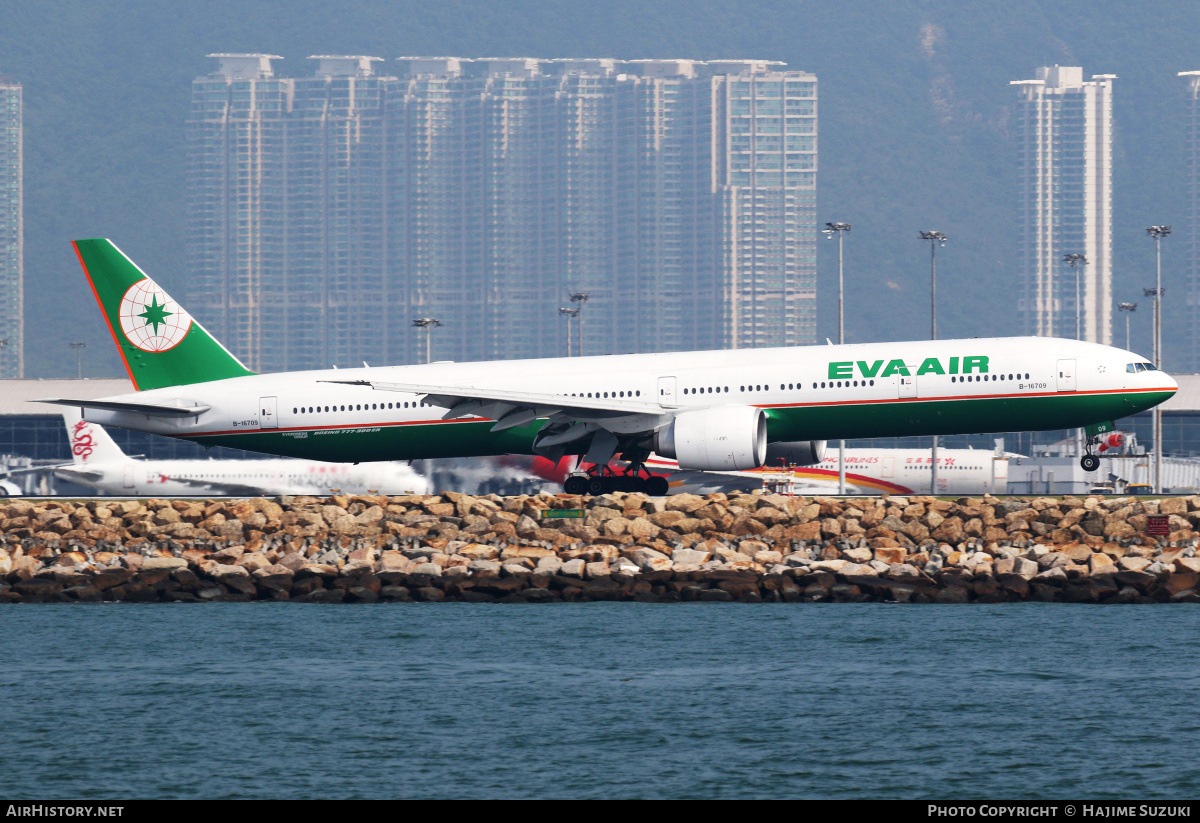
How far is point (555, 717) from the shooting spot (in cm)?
3247

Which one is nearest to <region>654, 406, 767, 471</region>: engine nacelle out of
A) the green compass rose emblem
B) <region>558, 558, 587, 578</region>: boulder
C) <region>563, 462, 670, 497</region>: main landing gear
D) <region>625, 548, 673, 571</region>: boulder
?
<region>625, 548, 673, 571</region>: boulder

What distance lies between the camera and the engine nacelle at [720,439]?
4834cm

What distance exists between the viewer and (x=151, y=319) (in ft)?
184

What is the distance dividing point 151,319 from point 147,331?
0.44m

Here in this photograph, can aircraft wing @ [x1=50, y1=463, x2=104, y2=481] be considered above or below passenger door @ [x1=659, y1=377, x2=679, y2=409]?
below

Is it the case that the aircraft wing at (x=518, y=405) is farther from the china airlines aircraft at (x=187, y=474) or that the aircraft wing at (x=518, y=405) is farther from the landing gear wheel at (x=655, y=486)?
the china airlines aircraft at (x=187, y=474)

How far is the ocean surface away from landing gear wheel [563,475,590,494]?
676 cm

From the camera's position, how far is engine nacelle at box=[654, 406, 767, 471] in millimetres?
48344

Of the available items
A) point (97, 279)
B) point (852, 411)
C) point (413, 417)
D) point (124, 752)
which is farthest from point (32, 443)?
point (124, 752)

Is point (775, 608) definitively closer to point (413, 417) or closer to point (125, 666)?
point (413, 417)

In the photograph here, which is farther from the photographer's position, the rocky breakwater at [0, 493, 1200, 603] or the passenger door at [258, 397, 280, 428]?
the passenger door at [258, 397, 280, 428]

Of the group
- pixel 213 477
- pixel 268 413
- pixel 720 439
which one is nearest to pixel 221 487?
pixel 213 477

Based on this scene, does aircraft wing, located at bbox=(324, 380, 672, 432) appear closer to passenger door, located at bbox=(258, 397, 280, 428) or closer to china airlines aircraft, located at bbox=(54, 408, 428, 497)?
passenger door, located at bbox=(258, 397, 280, 428)

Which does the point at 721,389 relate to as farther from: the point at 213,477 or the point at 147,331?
the point at 213,477
